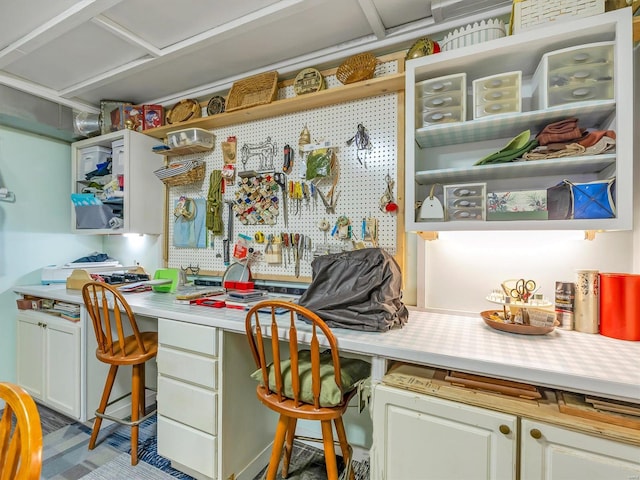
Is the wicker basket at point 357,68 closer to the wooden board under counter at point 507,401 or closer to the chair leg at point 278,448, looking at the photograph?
the wooden board under counter at point 507,401

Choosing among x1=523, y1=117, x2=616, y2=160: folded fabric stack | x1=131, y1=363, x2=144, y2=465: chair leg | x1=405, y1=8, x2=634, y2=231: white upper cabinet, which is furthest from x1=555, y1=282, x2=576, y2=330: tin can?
x1=131, y1=363, x2=144, y2=465: chair leg

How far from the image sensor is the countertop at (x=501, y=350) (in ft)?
2.92

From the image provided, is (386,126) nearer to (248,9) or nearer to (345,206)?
(345,206)

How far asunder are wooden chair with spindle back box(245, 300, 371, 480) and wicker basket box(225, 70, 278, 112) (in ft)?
4.52

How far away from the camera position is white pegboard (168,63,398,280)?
1.75 metres

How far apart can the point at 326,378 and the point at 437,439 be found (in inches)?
17.7

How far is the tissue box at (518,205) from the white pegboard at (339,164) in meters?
0.50

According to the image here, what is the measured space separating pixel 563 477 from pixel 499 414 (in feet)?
0.67

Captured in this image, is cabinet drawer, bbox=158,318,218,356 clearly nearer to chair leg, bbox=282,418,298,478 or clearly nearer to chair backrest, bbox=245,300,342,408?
chair backrest, bbox=245,300,342,408

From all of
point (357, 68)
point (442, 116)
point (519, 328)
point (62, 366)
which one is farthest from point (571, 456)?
point (62, 366)

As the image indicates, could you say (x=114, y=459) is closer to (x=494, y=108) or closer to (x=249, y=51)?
(x=249, y=51)

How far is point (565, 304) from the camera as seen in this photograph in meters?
1.35

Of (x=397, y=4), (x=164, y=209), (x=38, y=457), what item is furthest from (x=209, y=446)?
(x=397, y=4)

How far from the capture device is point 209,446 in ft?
4.84
